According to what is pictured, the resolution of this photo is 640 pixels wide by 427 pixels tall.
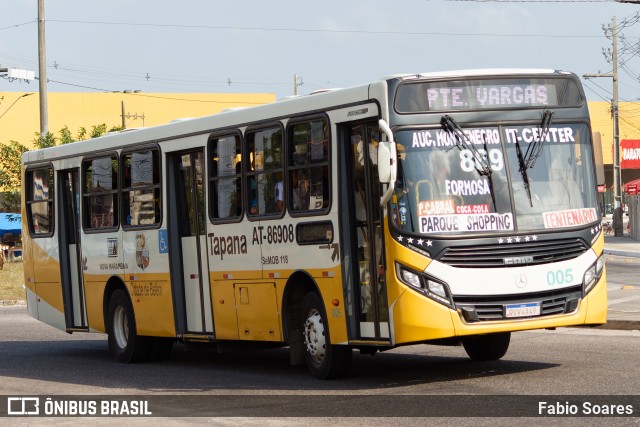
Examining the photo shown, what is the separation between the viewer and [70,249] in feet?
64.0

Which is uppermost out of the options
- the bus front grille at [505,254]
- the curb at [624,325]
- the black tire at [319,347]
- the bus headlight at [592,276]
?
the bus front grille at [505,254]

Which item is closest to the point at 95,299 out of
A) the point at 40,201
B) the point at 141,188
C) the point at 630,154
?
the point at 141,188

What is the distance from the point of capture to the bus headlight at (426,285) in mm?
12281

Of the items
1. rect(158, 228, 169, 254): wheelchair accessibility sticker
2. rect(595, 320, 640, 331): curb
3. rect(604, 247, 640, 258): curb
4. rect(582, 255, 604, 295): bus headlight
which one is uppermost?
rect(158, 228, 169, 254): wheelchair accessibility sticker

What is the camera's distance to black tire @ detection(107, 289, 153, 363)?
17812 millimetres

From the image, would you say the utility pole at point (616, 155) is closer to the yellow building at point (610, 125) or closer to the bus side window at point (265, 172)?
the yellow building at point (610, 125)

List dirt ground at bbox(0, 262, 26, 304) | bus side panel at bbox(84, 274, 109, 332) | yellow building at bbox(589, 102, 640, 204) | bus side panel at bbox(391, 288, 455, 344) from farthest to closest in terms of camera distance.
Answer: yellow building at bbox(589, 102, 640, 204)
dirt ground at bbox(0, 262, 26, 304)
bus side panel at bbox(84, 274, 109, 332)
bus side panel at bbox(391, 288, 455, 344)

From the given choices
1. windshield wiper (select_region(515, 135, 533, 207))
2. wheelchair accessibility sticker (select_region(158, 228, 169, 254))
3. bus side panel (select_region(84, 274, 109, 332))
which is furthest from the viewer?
bus side panel (select_region(84, 274, 109, 332))

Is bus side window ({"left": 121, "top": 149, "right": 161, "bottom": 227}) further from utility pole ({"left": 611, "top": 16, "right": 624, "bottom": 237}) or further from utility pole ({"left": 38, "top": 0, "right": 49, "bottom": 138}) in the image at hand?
utility pole ({"left": 611, "top": 16, "right": 624, "bottom": 237})

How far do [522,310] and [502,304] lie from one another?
0.75ft

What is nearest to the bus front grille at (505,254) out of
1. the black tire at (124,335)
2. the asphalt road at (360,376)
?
the asphalt road at (360,376)

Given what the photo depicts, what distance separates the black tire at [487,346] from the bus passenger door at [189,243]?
3280mm

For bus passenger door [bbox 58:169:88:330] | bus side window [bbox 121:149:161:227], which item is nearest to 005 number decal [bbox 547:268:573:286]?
bus side window [bbox 121:149:161:227]

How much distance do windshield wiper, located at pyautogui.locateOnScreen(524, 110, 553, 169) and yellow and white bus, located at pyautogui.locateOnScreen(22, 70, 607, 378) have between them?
17 mm
